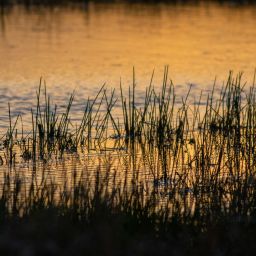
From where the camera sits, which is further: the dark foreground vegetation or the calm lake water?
the calm lake water

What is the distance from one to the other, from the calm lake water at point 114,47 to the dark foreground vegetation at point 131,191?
1.80 meters

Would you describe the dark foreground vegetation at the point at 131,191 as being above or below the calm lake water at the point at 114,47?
above

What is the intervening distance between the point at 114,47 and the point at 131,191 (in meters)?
14.7

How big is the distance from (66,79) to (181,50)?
6.09 metres

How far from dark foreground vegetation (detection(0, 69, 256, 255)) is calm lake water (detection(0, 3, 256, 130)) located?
70.9 inches

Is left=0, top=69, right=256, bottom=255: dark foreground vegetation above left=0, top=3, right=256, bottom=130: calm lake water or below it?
above

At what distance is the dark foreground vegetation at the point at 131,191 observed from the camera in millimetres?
4594

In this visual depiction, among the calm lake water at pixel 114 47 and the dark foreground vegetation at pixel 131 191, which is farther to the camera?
the calm lake water at pixel 114 47

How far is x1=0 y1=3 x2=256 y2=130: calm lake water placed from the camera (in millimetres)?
15297

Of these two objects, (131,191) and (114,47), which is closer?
(131,191)

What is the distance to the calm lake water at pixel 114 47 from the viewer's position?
15.3m

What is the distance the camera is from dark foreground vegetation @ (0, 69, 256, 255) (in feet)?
15.1

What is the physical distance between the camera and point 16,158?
9.03 m

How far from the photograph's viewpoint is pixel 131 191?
6730 mm
